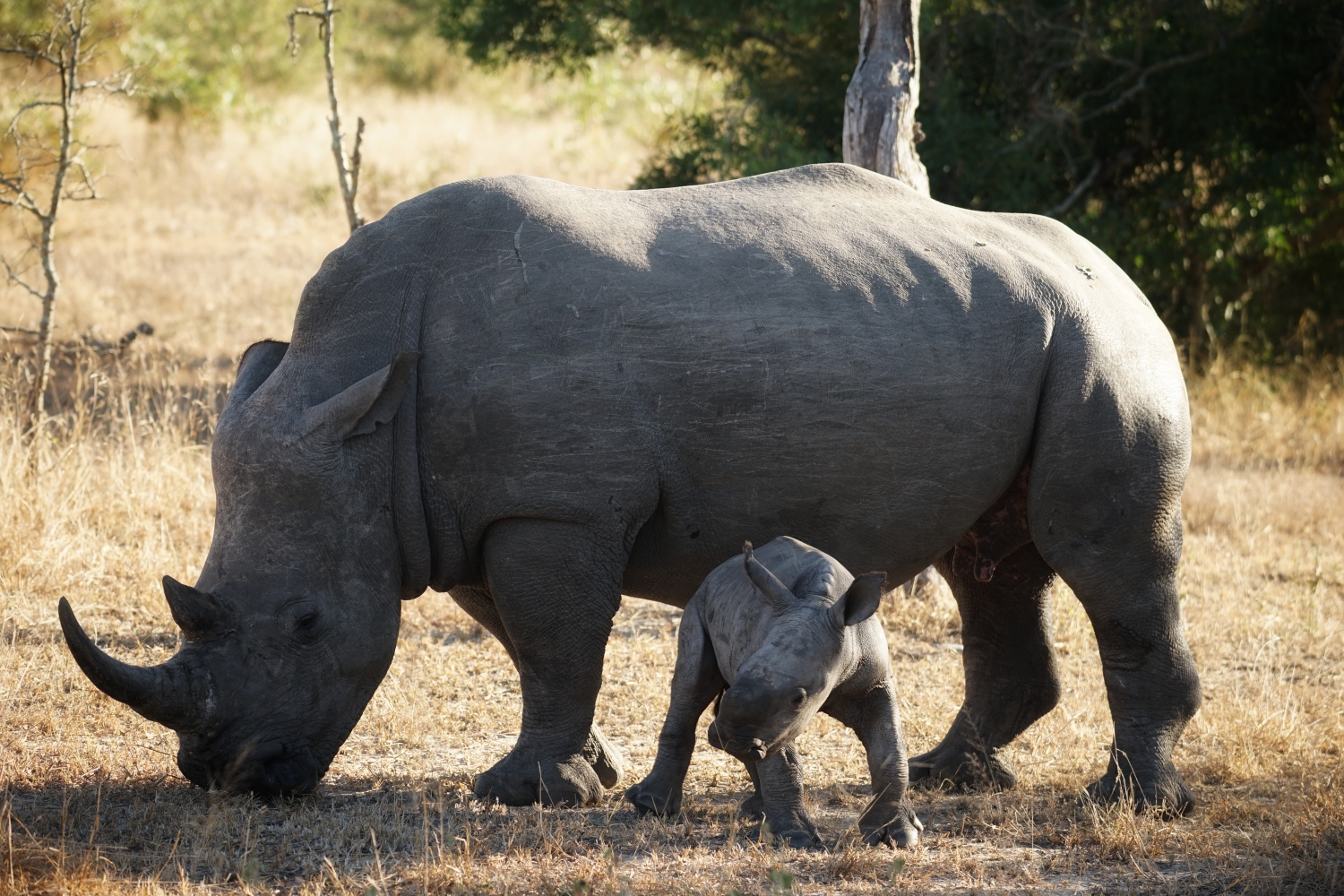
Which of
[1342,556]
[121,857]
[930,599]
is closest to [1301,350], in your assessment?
[1342,556]

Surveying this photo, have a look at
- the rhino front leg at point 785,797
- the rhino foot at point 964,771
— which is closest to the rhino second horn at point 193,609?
the rhino front leg at point 785,797

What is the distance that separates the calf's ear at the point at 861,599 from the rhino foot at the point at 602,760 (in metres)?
1.37

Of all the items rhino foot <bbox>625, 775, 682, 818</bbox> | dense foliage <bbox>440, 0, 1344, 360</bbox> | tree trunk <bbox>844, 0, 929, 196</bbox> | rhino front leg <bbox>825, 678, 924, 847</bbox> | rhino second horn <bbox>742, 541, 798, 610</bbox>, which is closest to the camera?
rhino second horn <bbox>742, 541, 798, 610</bbox>

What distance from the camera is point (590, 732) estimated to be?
16.8 ft

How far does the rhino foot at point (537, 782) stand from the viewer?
4855 millimetres

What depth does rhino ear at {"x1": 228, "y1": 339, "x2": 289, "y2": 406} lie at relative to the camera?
4969mm

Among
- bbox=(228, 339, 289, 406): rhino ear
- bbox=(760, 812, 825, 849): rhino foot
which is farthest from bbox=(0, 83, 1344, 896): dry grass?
bbox=(228, 339, 289, 406): rhino ear

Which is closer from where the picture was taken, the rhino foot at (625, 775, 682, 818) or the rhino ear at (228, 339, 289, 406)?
the rhino foot at (625, 775, 682, 818)

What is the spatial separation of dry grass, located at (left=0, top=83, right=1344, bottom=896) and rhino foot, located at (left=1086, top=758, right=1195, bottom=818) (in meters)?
0.10

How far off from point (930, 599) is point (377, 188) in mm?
12180

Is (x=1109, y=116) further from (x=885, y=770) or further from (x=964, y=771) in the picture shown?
(x=885, y=770)

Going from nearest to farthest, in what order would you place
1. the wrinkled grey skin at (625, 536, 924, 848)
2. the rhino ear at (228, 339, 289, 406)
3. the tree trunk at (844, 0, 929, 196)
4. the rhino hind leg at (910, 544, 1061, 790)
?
the wrinkled grey skin at (625, 536, 924, 848) → the rhino ear at (228, 339, 289, 406) → the rhino hind leg at (910, 544, 1061, 790) → the tree trunk at (844, 0, 929, 196)

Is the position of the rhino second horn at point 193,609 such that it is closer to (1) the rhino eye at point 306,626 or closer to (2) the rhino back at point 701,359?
(1) the rhino eye at point 306,626

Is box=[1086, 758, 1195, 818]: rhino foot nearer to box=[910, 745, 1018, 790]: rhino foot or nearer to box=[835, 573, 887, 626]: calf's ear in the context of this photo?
box=[910, 745, 1018, 790]: rhino foot
